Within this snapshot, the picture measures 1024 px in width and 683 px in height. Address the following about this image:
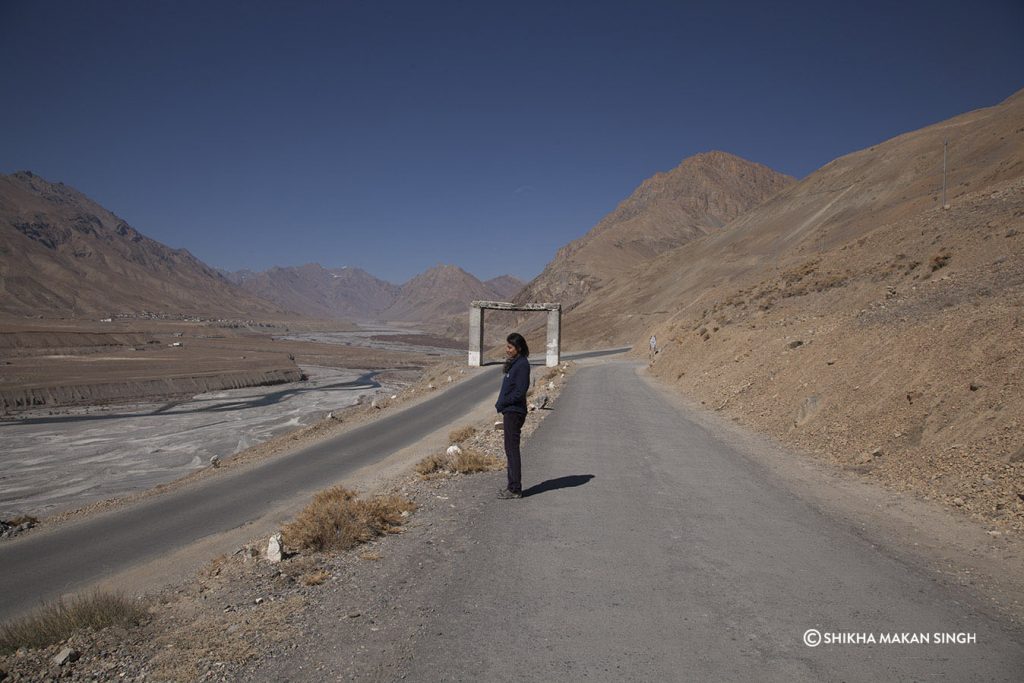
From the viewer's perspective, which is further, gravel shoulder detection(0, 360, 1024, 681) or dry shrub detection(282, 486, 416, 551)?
dry shrub detection(282, 486, 416, 551)

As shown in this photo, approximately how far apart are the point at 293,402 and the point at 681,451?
43767 millimetres

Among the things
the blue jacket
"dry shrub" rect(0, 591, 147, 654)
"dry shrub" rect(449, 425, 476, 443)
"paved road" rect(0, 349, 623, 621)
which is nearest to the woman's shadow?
the blue jacket

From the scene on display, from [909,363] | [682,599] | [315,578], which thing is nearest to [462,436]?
[315,578]

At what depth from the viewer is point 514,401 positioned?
25.0ft

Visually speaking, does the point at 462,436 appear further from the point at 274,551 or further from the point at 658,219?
the point at 658,219

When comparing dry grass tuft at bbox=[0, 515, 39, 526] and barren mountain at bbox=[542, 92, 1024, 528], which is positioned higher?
barren mountain at bbox=[542, 92, 1024, 528]

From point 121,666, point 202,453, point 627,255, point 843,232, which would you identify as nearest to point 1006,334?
point 121,666

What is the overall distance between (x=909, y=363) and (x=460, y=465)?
8.79 metres

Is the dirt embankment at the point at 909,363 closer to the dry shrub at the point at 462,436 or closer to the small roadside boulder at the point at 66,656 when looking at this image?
the dry shrub at the point at 462,436

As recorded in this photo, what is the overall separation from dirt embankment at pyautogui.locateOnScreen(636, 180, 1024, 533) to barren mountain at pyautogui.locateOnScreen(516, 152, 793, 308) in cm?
8057

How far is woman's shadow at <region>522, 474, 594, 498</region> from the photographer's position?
27.3ft

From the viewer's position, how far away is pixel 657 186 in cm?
17525

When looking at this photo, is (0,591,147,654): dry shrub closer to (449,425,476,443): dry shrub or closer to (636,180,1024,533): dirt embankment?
(636,180,1024,533): dirt embankment

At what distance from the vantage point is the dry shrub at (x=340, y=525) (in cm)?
652
